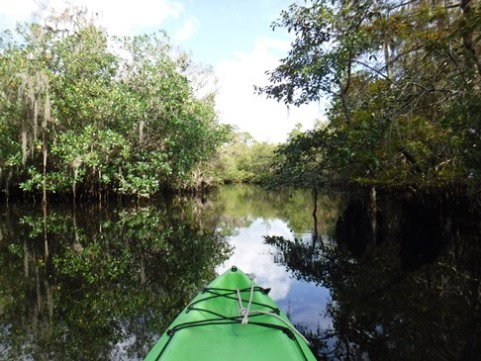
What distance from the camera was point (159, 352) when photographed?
2.36 m

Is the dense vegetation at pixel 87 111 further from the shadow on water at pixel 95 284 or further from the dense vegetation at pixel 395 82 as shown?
the dense vegetation at pixel 395 82

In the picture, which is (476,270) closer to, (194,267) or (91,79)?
(194,267)

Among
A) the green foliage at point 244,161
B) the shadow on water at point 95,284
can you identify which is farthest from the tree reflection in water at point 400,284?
the green foliage at point 244,161

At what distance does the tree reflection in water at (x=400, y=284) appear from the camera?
3387 millimetres

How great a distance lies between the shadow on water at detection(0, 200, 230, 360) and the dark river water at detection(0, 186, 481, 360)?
20mm

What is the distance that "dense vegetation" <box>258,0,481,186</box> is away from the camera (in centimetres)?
473

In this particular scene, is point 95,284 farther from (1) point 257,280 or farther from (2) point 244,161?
(2) point 244,161

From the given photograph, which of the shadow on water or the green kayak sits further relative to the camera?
the shadow on water

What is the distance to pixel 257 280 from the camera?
5672 mm

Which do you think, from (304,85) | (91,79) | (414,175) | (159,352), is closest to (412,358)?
(159,352)

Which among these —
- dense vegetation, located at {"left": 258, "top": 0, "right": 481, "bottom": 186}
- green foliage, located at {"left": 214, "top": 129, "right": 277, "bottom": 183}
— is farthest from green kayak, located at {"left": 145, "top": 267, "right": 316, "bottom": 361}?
green foliage, located at {"left": 214, "top": 129, "right": 277, "bottom": 183}

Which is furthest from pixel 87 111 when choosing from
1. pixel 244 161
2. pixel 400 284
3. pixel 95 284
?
pixel 244 161

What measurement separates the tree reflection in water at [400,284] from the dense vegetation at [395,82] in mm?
1499

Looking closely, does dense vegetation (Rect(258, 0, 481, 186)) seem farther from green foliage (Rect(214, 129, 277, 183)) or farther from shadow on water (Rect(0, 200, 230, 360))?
green foliage (Rect(214, 129, 277, 183))
